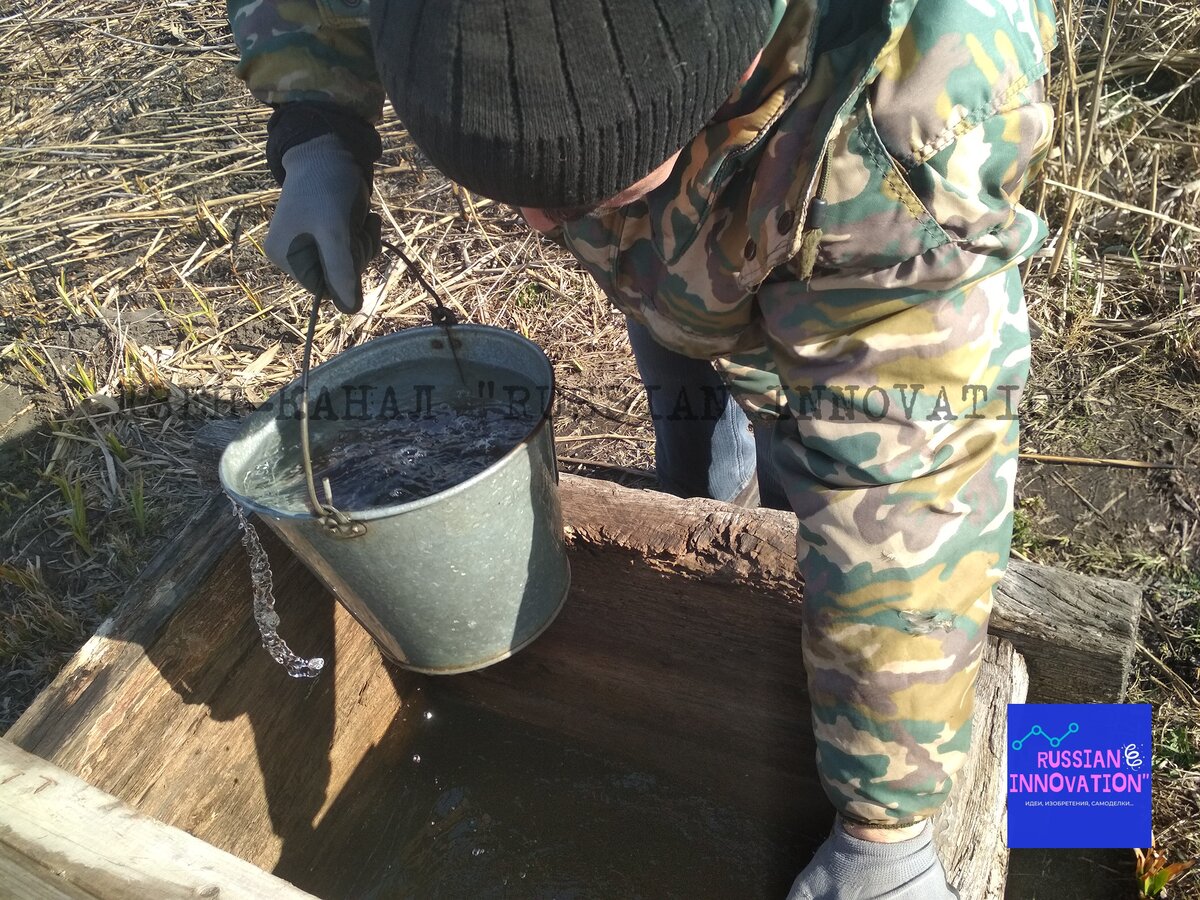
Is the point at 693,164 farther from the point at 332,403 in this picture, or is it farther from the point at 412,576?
the point at 332,403

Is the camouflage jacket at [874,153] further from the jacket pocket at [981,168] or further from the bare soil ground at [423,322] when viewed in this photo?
the bare soil ground at [423,322]

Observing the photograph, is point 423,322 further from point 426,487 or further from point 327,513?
point 327,513

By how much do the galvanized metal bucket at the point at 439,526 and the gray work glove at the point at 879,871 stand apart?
1.81 feet

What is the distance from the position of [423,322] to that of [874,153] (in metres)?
1.98

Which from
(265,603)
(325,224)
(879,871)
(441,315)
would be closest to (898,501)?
(879,871)

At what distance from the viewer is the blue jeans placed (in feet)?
6.70

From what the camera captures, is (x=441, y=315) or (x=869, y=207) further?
(x=441, y=315)

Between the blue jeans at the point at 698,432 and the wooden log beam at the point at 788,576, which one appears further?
the blue jeans at the point at 698,432

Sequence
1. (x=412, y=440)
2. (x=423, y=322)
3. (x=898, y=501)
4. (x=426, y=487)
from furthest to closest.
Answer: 1. (x=423, y=322)
2. (x=412, y=440)
3. (x=426, y=487)
4. (x=898, y=501)

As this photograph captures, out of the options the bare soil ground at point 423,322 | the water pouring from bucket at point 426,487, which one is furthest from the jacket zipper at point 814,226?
the bare soil ground at point 423,322

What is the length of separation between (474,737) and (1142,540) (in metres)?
1.56

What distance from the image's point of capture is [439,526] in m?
1.31

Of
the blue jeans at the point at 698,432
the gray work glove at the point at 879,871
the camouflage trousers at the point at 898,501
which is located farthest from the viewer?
the blue jeans at the point at 698,432

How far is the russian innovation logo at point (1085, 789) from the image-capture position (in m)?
1.74
